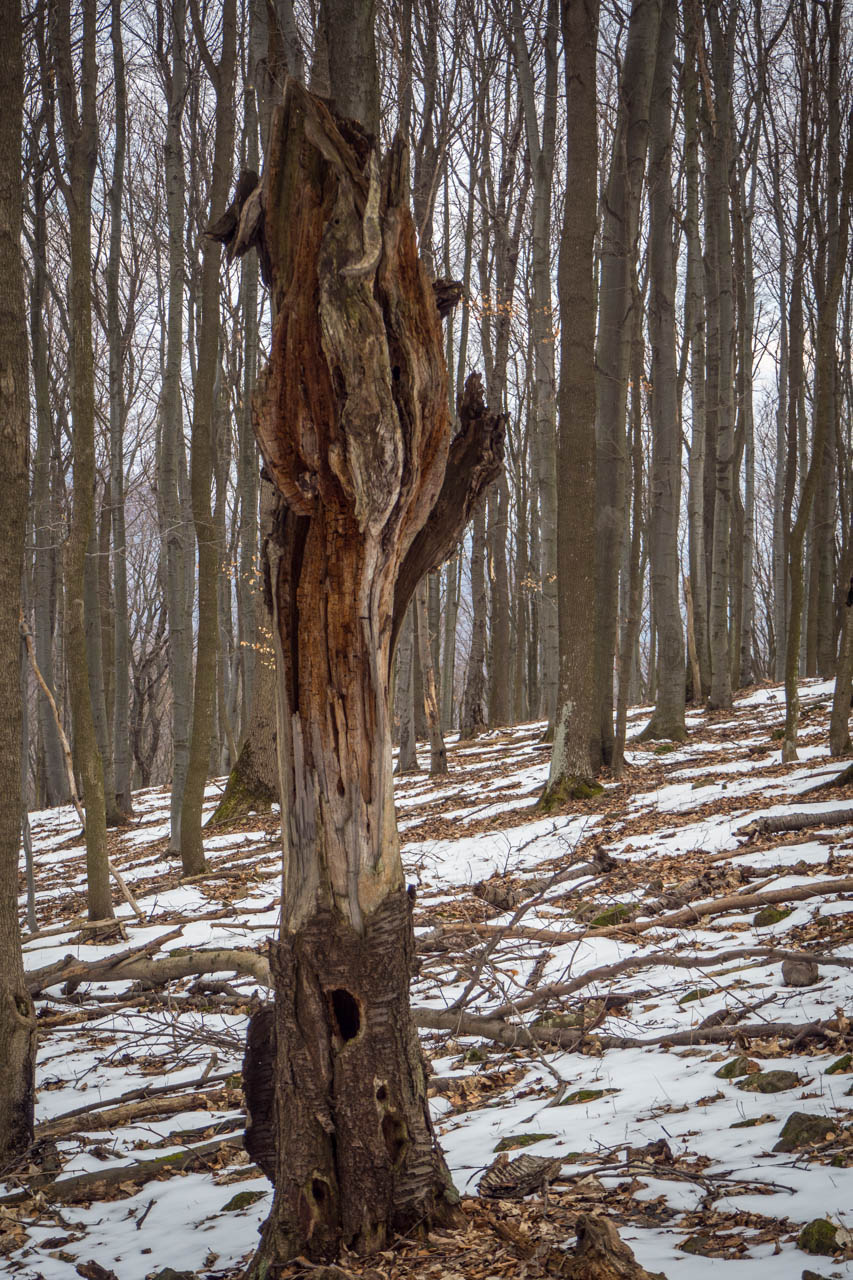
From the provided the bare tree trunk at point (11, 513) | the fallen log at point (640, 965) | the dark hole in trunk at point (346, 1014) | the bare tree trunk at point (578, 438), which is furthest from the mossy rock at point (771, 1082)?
the bare tree trunk at point (578, 438)

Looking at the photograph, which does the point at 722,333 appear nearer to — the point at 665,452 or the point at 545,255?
the point at 545,255

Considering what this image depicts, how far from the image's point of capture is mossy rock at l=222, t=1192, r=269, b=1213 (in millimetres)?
3035

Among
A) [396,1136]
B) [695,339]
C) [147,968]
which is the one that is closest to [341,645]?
[396,1136]

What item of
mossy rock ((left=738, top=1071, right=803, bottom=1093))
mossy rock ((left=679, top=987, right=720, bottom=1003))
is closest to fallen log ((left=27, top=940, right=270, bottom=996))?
mossy rock ((left=679, top=987, right=720, bottom=1003))

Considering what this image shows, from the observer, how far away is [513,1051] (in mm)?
4043

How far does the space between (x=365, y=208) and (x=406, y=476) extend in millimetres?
693

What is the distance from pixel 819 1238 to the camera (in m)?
2.04

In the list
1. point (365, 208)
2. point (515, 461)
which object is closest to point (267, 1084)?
point (365, 208)

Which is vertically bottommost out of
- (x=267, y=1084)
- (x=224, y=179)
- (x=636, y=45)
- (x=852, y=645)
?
(x=267, y=1084)

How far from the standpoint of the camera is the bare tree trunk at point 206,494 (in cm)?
813

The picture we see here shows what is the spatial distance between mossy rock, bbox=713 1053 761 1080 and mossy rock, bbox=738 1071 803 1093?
7cm

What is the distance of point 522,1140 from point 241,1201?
100cm

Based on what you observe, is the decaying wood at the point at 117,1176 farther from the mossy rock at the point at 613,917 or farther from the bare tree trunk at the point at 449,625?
the bare tree trunk at the point at 449,625

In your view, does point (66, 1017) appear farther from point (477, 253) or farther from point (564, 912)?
point (477, 253)
